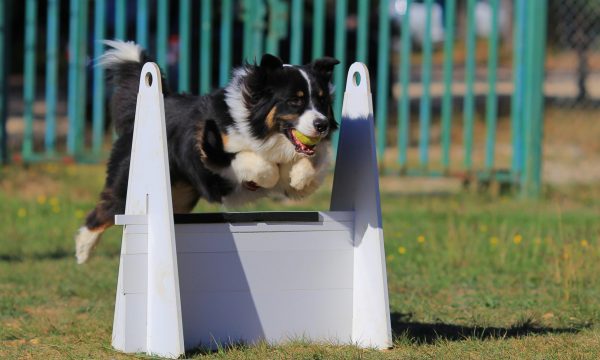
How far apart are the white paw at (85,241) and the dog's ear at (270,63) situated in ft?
4.65

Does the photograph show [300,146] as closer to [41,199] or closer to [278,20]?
[41,199]

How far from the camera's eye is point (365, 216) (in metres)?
4.77

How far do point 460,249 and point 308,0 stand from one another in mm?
7900

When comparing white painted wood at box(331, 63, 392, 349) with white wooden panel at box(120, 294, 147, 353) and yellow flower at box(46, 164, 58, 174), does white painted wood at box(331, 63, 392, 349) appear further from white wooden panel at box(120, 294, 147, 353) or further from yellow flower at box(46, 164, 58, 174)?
yellow flower at box(46, 164, 58, 174)

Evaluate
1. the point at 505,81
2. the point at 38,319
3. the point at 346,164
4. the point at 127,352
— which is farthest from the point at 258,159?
the point at 505,81

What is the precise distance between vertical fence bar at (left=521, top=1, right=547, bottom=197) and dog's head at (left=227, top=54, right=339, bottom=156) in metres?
5.63

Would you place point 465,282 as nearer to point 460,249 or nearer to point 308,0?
point 460,249

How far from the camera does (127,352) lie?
14.8 feet

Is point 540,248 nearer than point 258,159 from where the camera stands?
No

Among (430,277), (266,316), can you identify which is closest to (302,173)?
(266,316)

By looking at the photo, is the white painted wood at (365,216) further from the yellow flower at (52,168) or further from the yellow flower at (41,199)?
the yellow flower at (52,168)

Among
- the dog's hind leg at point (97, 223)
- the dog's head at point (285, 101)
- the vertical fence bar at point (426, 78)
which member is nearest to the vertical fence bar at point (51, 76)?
the vertical fence bar at point (426, 78)

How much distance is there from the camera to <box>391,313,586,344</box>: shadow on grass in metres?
4.96

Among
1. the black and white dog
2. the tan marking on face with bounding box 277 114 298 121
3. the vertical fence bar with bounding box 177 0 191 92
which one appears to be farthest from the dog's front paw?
the vertical fence bar with bounding box 177 0 191 92
